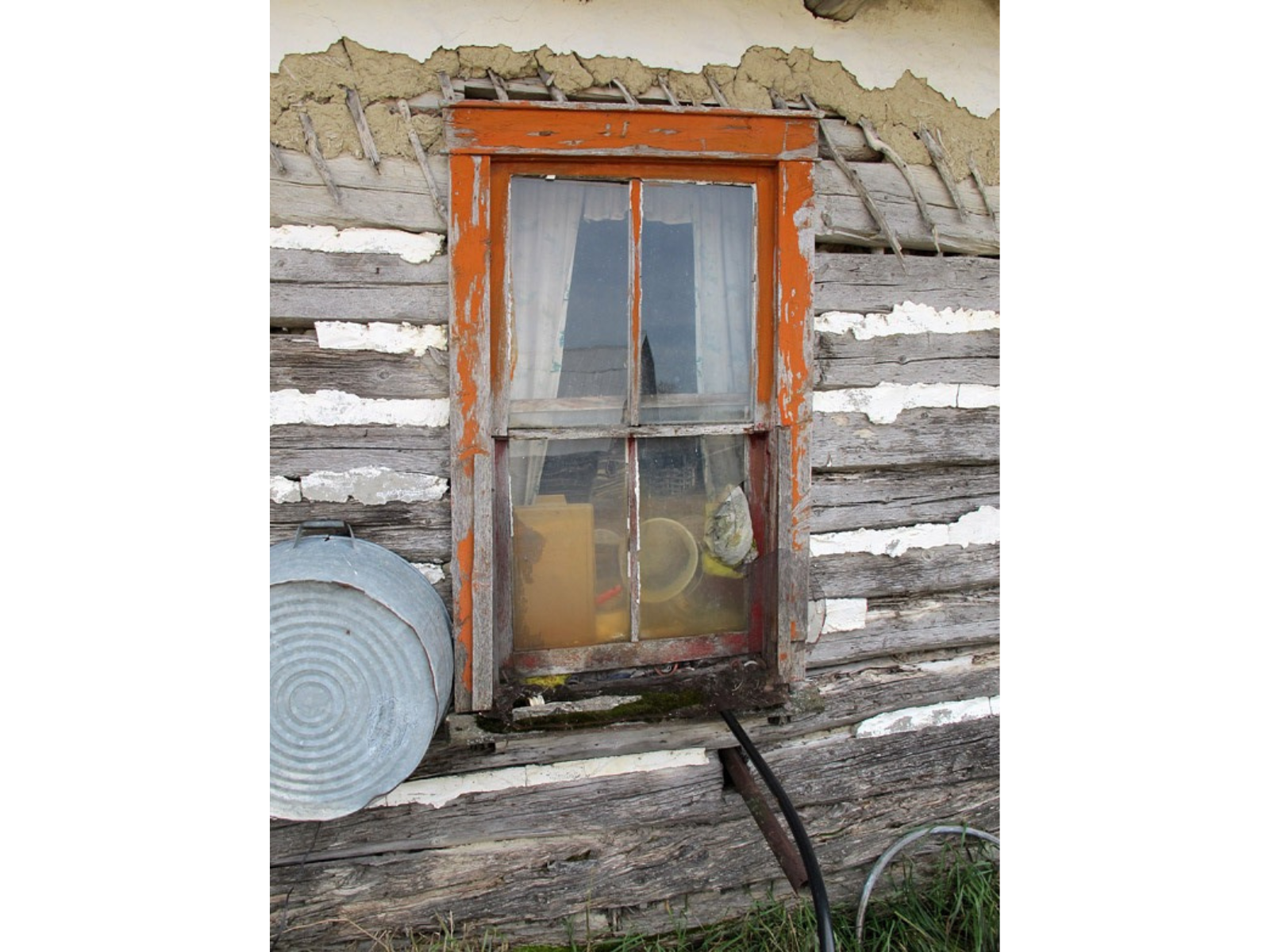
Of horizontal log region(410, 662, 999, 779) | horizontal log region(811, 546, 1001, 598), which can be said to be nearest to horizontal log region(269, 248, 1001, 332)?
horizontal log region(811, 546, 1001, 598)

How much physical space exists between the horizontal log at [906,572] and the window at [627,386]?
0.13 m

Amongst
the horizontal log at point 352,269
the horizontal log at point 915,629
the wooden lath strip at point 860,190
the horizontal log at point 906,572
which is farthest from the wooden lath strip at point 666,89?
the horizontal log at point 915,629

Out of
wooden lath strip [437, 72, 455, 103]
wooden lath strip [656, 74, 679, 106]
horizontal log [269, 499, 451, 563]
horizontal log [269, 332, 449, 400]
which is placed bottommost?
horizontal log [269, 499, 451, 563]

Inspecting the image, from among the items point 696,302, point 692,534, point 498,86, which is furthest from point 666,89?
point 692,534

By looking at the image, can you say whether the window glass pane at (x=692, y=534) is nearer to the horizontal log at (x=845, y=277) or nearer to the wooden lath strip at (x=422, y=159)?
the horizontal log at (x=845, y=277)

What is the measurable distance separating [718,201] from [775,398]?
536 millimetres

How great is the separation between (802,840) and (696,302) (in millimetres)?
1359

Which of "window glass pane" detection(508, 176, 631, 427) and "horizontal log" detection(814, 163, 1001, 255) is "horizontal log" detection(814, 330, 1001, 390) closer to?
"horizontal log" detection(814, 163, 1001, 255)

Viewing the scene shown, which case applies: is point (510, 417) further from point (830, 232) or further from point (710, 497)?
point (830, 232)

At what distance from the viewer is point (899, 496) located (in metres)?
2.56

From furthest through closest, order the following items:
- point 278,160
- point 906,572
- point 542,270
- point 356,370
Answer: point 906,572 < point 542,270 < point 356,370 < point 278,160

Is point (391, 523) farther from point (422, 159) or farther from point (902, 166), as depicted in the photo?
point (902, 166)

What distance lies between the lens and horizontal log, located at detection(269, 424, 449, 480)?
2.12 metres

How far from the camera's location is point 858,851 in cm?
266
